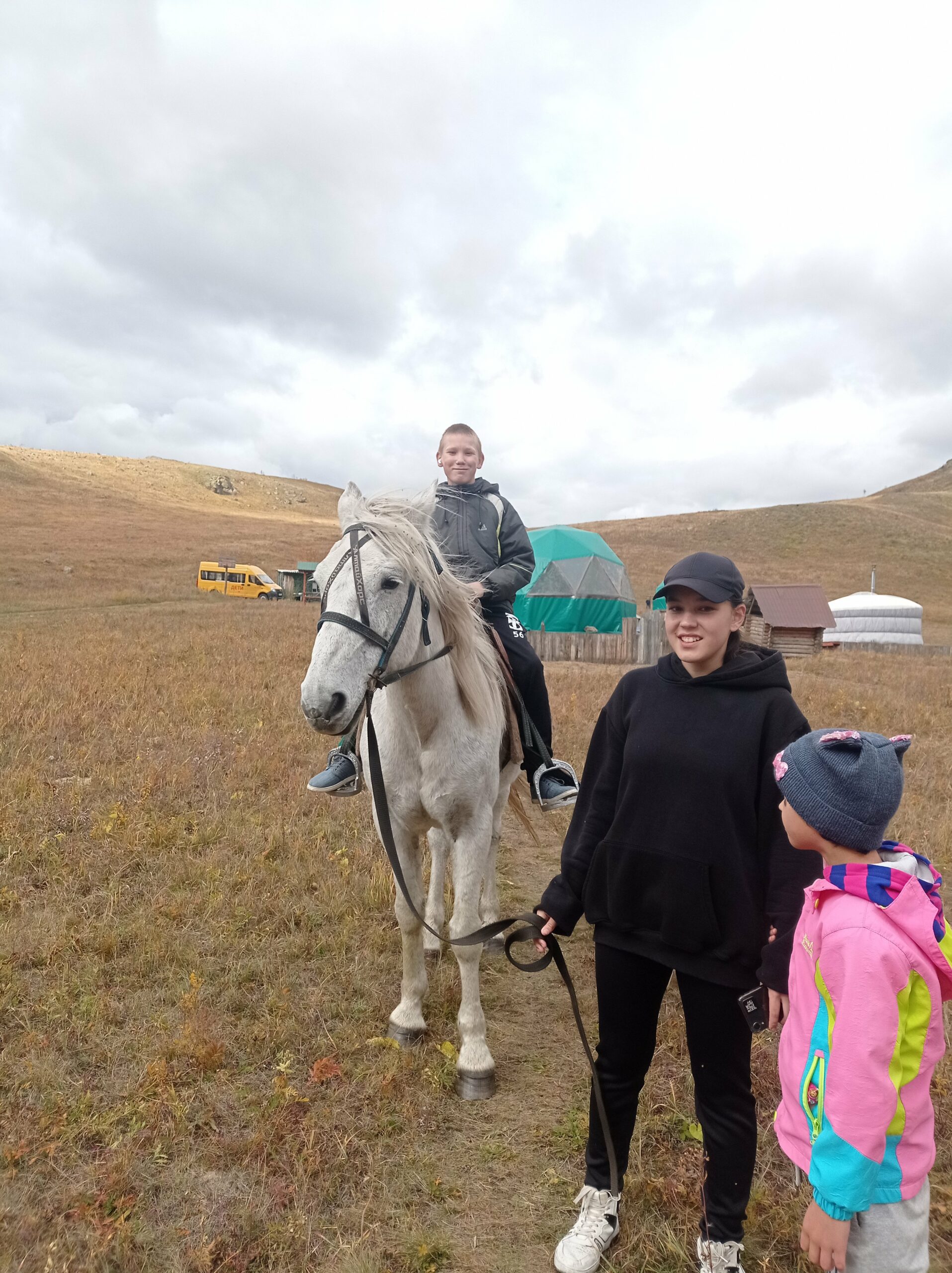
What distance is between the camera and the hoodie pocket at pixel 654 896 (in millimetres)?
2211

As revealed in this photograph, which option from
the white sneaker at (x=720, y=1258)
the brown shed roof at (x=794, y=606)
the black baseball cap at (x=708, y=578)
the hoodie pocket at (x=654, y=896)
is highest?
the black baseball cap at (x=708, y=578)

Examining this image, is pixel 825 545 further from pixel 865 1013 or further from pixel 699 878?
pixel 865 1013

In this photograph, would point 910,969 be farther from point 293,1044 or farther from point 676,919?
point 293,1044

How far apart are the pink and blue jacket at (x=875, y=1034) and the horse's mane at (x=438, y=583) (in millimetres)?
1928

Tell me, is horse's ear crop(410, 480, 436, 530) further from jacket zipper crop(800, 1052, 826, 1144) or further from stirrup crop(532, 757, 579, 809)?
jacket zipper crop(800, 1052, 826, 1144)

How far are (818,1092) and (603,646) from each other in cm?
1863

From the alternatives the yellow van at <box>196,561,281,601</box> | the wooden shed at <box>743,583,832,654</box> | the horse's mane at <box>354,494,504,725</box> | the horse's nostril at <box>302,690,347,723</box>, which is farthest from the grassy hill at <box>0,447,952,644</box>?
the horse's nostril at <box>302,690,347,723</box>

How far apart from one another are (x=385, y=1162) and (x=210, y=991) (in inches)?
59.5

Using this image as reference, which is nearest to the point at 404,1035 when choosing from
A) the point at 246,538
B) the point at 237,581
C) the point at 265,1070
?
the point at 265,1070

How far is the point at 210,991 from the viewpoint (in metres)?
3.91

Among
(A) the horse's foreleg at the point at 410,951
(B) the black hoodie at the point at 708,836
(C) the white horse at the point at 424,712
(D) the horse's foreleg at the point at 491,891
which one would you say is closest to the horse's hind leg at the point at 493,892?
(D) the horse's foreleg at the point at 491,891

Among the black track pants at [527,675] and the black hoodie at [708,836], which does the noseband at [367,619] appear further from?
the black track pants at [527,675]

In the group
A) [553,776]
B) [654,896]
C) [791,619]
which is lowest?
Answer: [791,619]

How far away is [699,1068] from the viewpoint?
235 cm
